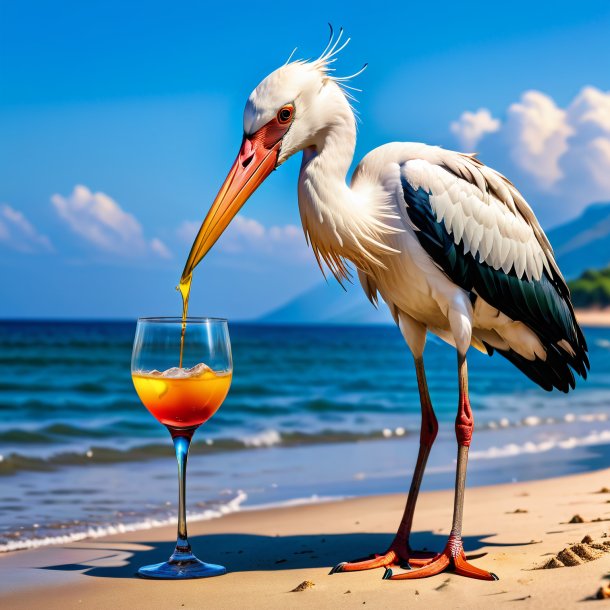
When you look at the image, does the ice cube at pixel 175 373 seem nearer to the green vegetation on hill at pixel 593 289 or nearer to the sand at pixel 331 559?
the sand at pixel 331 559

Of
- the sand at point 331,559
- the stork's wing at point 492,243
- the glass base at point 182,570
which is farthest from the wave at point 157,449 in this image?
the stork's wing at point 492,243

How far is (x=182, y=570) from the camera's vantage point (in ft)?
10.5

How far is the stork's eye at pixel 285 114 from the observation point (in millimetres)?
3318

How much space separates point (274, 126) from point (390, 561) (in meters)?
1.59

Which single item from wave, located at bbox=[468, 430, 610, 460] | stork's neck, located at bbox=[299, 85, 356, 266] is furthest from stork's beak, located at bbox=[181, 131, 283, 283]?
wave, located at bbox=[468, 430, 610, 460]

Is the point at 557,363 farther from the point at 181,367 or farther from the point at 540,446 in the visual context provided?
the point at 540,446

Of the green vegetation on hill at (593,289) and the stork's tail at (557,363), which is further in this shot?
the green vegetation on hill at (593,289)

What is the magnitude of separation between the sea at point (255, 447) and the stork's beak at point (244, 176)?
49.9 inches

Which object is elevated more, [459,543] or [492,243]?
[492,243]

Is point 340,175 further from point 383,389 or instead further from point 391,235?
point 383,389

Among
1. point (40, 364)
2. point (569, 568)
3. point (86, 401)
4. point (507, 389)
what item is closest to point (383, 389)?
point (507, 389)

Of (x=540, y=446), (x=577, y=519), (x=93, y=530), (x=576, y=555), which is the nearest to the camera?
(x=576, y=555)

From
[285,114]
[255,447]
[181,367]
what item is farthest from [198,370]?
[255,447]

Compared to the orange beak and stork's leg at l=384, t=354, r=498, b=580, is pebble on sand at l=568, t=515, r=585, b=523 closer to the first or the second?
stork's leg at l=384, t=354, r=498, b=580
